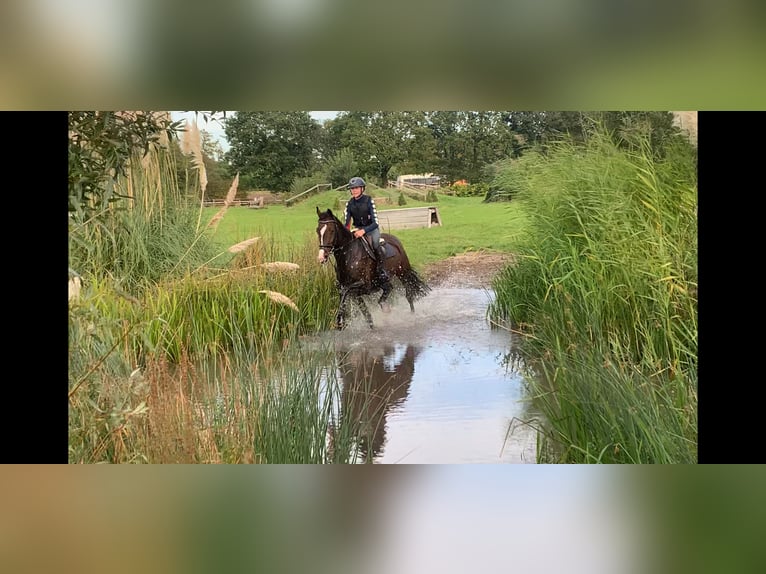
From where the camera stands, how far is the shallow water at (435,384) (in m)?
5.08

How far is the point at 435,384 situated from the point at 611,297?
1.27 m

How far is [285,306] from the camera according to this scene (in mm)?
5242

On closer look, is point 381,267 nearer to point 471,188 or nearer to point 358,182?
point 358,182

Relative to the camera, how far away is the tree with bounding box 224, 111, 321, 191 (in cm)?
523

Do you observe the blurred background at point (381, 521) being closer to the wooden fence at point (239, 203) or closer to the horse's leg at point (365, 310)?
the horse's leg at point (365, 310)

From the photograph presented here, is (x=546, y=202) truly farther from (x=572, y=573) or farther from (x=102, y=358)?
(x=102, y=358)

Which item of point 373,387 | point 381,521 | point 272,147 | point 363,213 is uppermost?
point 272,147

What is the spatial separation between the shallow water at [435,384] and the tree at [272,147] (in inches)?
41.7

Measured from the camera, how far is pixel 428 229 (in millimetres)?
5262

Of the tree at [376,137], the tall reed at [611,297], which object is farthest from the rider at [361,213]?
the tall reed at [611,297]

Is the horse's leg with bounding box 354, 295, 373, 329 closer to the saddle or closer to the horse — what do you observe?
the horse
